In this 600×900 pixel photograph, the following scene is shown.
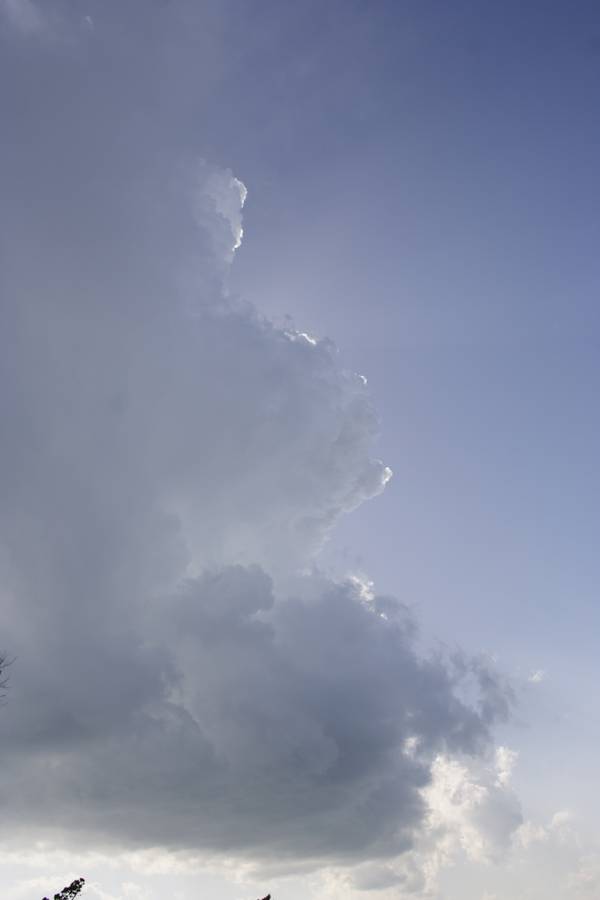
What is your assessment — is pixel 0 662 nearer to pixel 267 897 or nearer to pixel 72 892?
pixel 72 892

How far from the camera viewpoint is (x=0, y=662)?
76.0 metres

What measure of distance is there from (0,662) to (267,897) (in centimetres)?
4912

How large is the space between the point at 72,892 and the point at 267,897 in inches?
1289

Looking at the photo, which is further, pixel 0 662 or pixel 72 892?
pixel 72 892

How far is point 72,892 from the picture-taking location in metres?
83.4

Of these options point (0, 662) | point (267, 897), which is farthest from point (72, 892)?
point (0, 662)

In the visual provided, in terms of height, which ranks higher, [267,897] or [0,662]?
[0,662]

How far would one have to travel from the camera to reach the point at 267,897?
74188mm

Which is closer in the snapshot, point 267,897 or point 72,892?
point 267,897

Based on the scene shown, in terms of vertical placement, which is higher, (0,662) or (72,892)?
(0,662)
